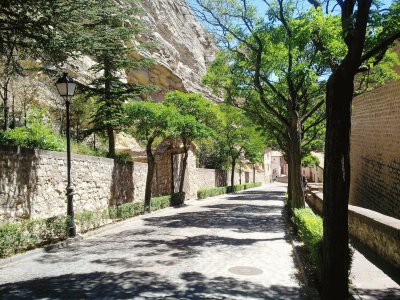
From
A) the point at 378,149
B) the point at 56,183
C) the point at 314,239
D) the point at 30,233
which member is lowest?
the point at 30,233

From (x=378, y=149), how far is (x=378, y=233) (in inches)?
228

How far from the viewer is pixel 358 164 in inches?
666

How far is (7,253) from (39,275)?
1706mm

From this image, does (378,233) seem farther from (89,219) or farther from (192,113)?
(192,113)

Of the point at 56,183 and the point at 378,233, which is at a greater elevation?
the point at 56,183

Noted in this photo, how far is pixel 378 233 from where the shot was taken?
8398 millimetres

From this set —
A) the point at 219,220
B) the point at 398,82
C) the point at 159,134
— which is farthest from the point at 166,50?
the point at 398,82

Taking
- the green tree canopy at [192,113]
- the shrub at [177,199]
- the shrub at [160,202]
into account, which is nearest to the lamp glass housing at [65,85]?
the shrub at [160,202]

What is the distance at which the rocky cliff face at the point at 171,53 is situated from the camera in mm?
38594

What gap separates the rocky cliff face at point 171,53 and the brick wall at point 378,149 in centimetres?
2344

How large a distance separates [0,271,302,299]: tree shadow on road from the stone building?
6.78 m

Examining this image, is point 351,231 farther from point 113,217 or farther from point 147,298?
point 113,217

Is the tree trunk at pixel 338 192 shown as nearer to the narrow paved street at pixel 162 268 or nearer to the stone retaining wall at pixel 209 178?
the narrow paved street at pixel 162 268

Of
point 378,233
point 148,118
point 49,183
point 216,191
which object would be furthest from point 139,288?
point 216,191
